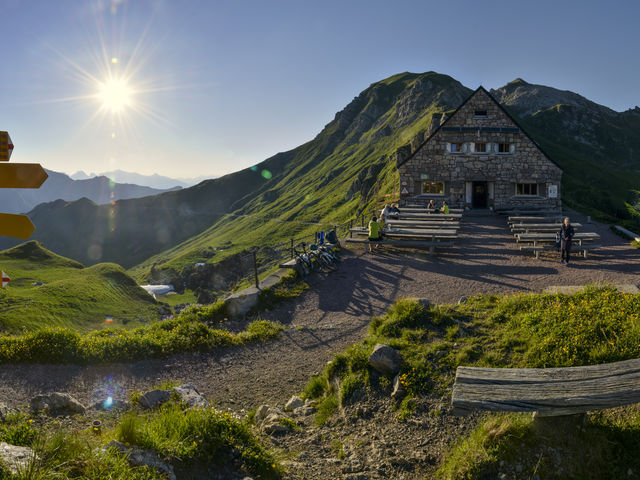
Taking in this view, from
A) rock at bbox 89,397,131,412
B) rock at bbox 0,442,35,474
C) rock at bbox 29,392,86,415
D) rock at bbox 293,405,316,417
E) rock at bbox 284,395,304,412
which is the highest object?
rock at bbox 0,442,35,474

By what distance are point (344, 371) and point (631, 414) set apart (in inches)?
184

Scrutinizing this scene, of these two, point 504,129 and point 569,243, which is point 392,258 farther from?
point 504,129

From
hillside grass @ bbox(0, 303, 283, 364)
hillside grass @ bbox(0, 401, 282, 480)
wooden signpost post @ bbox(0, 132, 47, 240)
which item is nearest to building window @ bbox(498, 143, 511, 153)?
hillside grass @ bbox(0, 303, 283, 364)

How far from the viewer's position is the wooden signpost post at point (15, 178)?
4.73 metres

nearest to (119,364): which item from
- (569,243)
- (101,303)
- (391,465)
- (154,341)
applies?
(154,341)

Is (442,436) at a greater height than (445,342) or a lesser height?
lesser

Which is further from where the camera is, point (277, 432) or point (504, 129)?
point (504, 129)

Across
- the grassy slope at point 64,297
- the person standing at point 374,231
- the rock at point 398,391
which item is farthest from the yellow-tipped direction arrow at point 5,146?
the grassy slope at point 64,297

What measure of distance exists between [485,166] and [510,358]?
97.3 ft

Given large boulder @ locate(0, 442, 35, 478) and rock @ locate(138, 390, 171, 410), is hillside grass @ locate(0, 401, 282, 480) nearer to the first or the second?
large boulder @ locate(0, 442, 35, 478)

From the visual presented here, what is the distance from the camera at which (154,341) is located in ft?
33.8

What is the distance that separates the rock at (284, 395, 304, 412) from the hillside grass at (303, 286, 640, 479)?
0.29 m

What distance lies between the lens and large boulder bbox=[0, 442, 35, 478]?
3566 mm

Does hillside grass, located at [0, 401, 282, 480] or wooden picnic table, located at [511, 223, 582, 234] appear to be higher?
wooden picnic table, located at [511, 223, 582, 234]
